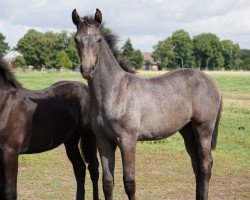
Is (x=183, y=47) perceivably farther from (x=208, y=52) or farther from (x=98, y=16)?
(x=98, y=16)

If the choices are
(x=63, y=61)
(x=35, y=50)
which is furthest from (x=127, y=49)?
(x=35, y=50)

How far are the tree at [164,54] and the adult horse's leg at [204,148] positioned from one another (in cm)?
7215

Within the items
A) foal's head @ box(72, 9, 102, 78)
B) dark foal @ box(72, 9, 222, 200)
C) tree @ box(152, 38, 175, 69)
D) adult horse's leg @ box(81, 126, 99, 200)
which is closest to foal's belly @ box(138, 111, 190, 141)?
dark foal @ box(72, 9, 222, 200)

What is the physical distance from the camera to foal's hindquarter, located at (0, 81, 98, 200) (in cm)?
500

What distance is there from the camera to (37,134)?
17.6ft

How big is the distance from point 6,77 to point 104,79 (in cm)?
149

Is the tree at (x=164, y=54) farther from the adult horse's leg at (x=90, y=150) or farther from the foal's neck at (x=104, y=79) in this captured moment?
the foal's neck at (x=104, y=79)

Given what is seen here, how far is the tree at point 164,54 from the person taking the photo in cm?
7971

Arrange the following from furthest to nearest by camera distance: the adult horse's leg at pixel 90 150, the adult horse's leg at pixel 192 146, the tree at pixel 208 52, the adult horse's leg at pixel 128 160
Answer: the tree at pixel 208 52, the adult horse's leg at pixel 90 150, the adult horse's leg at pixel 192 146, the adult horse's leg at pixel 128 160

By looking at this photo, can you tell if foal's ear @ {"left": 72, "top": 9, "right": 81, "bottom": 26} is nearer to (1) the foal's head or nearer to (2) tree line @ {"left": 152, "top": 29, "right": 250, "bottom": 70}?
(1) the foal's head

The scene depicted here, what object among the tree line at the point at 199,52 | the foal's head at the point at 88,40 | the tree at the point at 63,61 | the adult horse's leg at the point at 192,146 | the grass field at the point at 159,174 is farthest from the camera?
the tree line at the point at 199,52

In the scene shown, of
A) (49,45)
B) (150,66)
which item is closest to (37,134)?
(49,45)

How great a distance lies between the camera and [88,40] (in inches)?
166

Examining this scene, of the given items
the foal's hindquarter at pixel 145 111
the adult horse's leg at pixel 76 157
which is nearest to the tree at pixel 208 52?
the adult horse's leg at pixel 76 157
